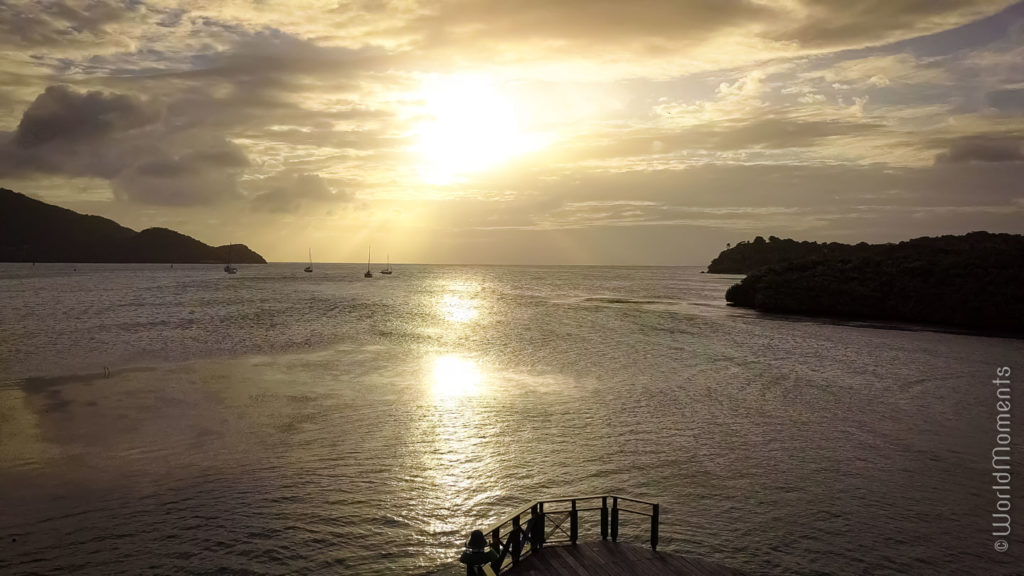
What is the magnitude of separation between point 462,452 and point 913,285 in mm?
99707

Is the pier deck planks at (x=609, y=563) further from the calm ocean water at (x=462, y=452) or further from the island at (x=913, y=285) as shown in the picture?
the island at (x=913, y=285)

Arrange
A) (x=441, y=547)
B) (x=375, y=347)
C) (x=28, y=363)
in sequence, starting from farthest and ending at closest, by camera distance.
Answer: (x=375, y=347) → (x=28, y=363) → (x=441, y=547)

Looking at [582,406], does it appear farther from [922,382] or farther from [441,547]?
[922,382]

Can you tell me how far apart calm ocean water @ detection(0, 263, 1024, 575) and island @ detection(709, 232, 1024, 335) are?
91.0ft

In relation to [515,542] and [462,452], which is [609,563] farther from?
[462,452]

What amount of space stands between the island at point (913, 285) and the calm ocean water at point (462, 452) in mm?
27739

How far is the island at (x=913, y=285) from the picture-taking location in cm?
8562

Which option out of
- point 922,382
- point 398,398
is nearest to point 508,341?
point 398,398

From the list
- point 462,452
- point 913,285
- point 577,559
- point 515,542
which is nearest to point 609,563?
point 577,559

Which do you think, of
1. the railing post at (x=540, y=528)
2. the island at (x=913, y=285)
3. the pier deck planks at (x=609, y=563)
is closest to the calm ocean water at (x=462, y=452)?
the pier deck planks at (x=609, y=563)

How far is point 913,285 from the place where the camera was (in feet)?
317

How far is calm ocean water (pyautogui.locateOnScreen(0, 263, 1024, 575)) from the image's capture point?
63.9ft

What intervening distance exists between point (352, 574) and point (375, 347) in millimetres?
50554

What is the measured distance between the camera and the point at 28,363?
51.8 m
